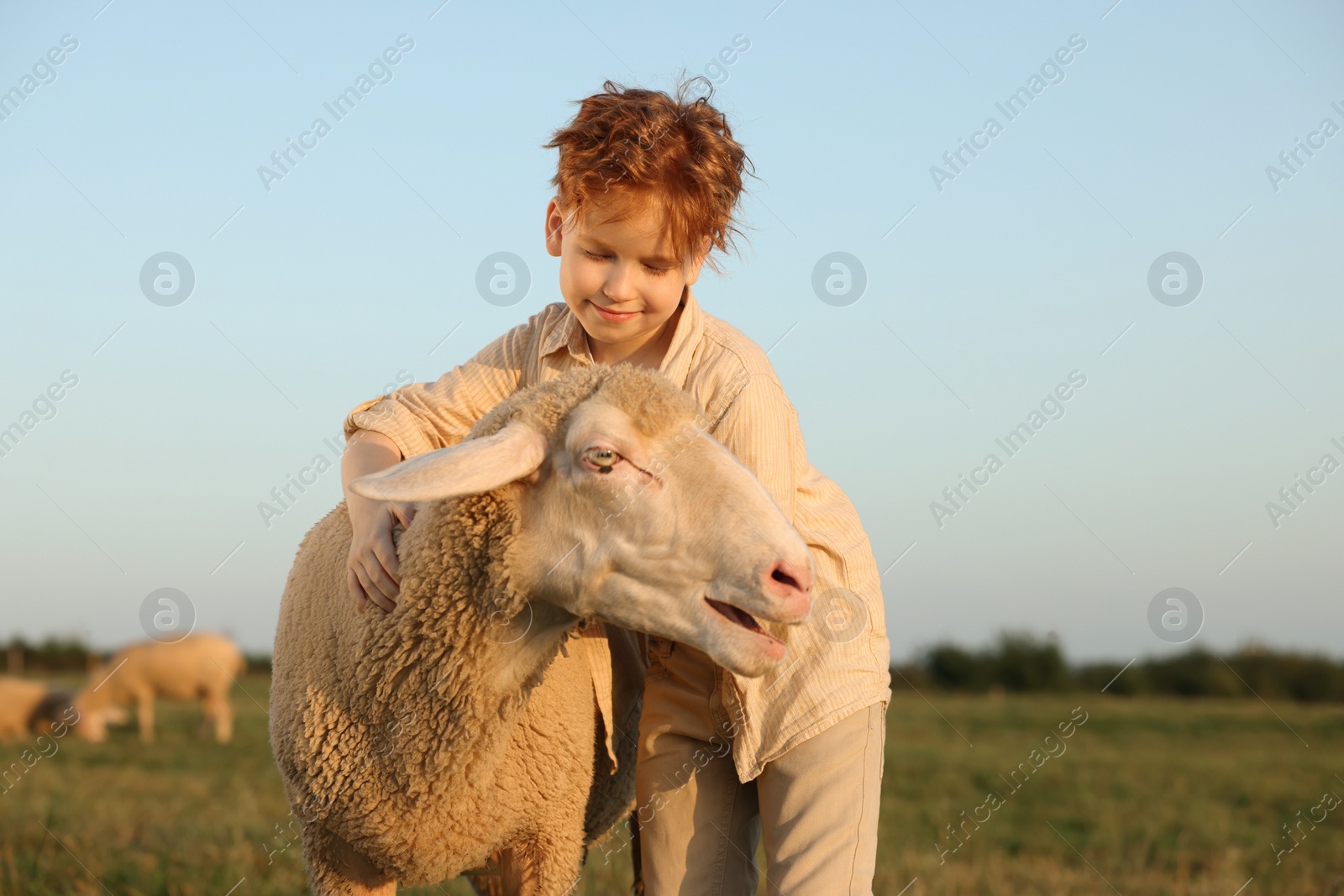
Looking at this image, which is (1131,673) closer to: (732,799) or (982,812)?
(982,812)

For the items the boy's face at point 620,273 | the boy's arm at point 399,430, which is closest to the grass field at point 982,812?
the boy's arm at point 399,430

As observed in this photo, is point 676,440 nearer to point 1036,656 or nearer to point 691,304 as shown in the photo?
point 691,304

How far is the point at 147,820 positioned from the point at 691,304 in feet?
18.9

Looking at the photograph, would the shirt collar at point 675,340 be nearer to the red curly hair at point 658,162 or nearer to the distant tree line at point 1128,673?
the red curly hair at point 658,162

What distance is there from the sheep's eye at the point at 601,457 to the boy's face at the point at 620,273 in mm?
673

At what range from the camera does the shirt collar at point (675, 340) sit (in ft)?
9.83

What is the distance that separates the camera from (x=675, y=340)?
10.0 ft

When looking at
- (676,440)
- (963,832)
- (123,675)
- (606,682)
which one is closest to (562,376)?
(676,440)

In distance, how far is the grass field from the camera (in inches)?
212

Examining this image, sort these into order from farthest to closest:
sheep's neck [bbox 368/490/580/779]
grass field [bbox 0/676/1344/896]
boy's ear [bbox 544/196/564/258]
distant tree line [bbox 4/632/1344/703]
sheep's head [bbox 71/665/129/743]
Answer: distant tree line [bbox 4/632/1344/703] → sheep's head [bbox 71/665/129/743] → grass field [bbox 0/676/1344/896] → boy's ear [bbox 544/196/564/258] → sheep's neck [bbox 368/490/580/779]

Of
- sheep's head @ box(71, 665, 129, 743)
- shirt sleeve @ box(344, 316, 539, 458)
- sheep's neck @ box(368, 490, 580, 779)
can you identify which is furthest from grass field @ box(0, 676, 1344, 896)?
shirt sleeve @ box(344, 316, 539, 458)

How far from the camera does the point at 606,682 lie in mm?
3252

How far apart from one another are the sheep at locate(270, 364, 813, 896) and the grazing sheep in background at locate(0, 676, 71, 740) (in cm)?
1564

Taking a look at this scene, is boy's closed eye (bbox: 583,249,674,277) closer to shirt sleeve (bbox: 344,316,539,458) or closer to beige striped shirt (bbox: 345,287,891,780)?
beige striped shirt (bbox: 345,287,891,780)
